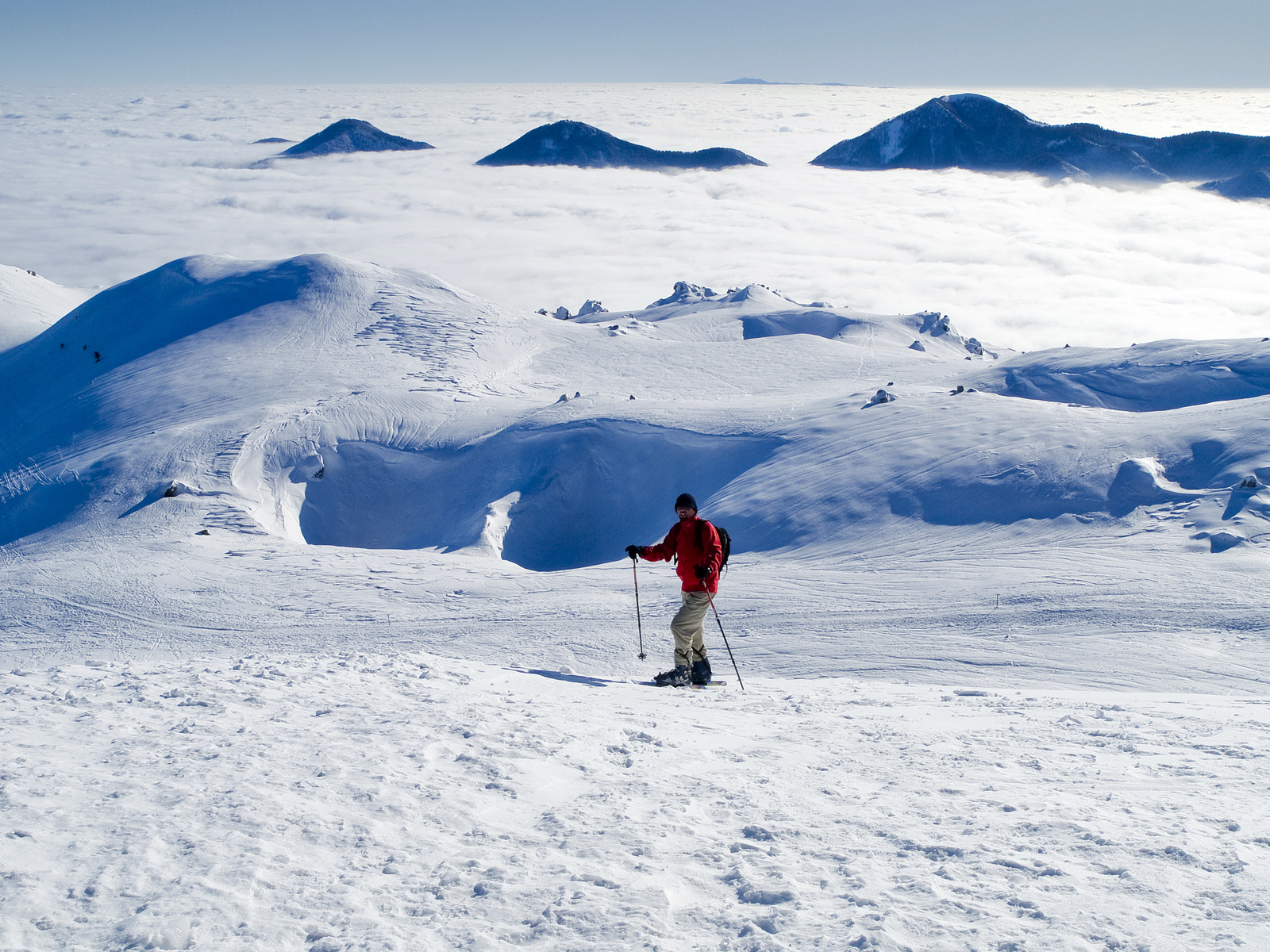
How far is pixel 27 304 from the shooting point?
110ft

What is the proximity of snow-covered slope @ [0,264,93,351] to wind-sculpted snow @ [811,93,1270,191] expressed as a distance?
17886 centimetres

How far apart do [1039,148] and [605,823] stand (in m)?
201

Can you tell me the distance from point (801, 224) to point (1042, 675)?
524ft

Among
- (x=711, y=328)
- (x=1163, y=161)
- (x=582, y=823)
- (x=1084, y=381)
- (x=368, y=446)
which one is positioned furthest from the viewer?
(x=1163, y=161)

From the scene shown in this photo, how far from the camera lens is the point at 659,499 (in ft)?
49.2

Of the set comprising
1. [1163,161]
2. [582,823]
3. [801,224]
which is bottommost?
[582,823]

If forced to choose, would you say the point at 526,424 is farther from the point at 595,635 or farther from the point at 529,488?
the point at 595,635

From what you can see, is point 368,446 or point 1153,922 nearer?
point 1153,922

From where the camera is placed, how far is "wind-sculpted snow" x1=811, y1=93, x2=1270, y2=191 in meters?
167

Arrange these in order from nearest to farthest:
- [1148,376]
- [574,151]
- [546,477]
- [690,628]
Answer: [690,628], [546,477], [1148,376], [574,151]

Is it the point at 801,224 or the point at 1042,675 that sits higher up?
the point at 801,224

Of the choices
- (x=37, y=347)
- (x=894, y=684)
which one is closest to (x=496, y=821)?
(x=894, y=684)

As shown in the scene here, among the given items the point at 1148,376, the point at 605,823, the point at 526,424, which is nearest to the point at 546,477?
the point at 526,424

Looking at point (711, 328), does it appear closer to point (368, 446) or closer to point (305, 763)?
point (368, 446)
